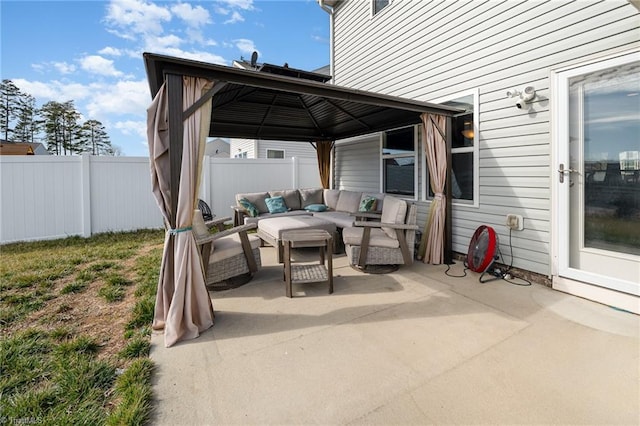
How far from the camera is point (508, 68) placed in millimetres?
3854

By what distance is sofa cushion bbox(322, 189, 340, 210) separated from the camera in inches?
279

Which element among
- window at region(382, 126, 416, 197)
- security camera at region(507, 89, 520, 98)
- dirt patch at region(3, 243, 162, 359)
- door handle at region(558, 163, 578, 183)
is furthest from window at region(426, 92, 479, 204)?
dirt patch at region(3, 243, 162, 359)

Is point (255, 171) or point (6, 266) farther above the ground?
point (255, 171)

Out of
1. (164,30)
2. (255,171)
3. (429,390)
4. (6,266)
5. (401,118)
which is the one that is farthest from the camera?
(255,171)

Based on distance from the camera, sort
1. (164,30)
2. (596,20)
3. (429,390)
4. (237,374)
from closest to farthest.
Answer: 1. (429,390)
2. (237,374)
3. (596,20)
4. (164,30)

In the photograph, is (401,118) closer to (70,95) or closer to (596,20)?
(596,20)

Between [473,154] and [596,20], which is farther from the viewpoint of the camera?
[473,154]

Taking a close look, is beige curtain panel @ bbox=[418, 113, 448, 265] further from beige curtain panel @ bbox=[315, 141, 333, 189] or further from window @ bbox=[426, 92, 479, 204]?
beige curtain panel @ bbox=[315, 141, 333, 189]

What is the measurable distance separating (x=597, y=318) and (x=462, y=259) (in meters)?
1.95

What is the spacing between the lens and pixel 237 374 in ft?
6.69

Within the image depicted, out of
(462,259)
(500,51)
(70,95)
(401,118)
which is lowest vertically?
(462,259)

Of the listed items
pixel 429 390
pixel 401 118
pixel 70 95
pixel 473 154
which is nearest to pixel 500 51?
pixel 473 154

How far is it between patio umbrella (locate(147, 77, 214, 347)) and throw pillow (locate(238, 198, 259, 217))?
3.48m

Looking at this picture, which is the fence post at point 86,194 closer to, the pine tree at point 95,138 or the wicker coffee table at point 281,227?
the wicker coffee table at point 281,227
